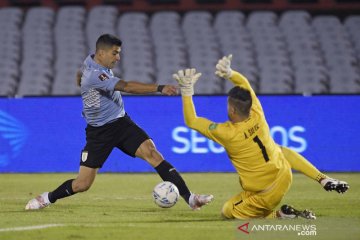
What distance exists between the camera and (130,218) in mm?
8328

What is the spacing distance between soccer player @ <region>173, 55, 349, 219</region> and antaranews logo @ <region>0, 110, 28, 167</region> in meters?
7.29

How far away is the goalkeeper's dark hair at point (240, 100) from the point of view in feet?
25.5

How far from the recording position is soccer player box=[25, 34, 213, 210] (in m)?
9.11

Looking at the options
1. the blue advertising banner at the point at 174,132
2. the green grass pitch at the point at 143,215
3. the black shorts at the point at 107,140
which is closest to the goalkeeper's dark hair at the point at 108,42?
the black shorts at the point at 107,140

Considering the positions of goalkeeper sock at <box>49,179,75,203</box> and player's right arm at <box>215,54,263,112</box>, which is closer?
player's right arm at <box>215,54,263,112</box>

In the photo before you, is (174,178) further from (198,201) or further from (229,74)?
(229,74)

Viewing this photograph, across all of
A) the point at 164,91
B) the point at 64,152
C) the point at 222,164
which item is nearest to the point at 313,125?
the point at 222,164

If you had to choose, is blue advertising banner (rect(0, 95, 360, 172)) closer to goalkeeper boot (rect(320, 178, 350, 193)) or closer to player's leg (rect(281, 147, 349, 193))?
player's leg (rect(281, 147, 349, 193))

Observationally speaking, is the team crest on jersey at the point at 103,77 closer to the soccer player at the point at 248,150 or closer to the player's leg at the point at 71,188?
the player's leg at the point at 71,188

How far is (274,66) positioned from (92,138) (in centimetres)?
914

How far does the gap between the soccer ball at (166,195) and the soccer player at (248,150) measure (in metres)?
0.59

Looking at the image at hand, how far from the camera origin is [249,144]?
796 centimetres

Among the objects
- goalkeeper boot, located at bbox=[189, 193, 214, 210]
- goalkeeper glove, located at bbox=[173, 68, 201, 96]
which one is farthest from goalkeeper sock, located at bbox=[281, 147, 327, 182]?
goalkeeper glove, located at bbox=[173, 68, 201, 96]

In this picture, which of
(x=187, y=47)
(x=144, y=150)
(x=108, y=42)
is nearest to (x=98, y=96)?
(x=108, y=42)
